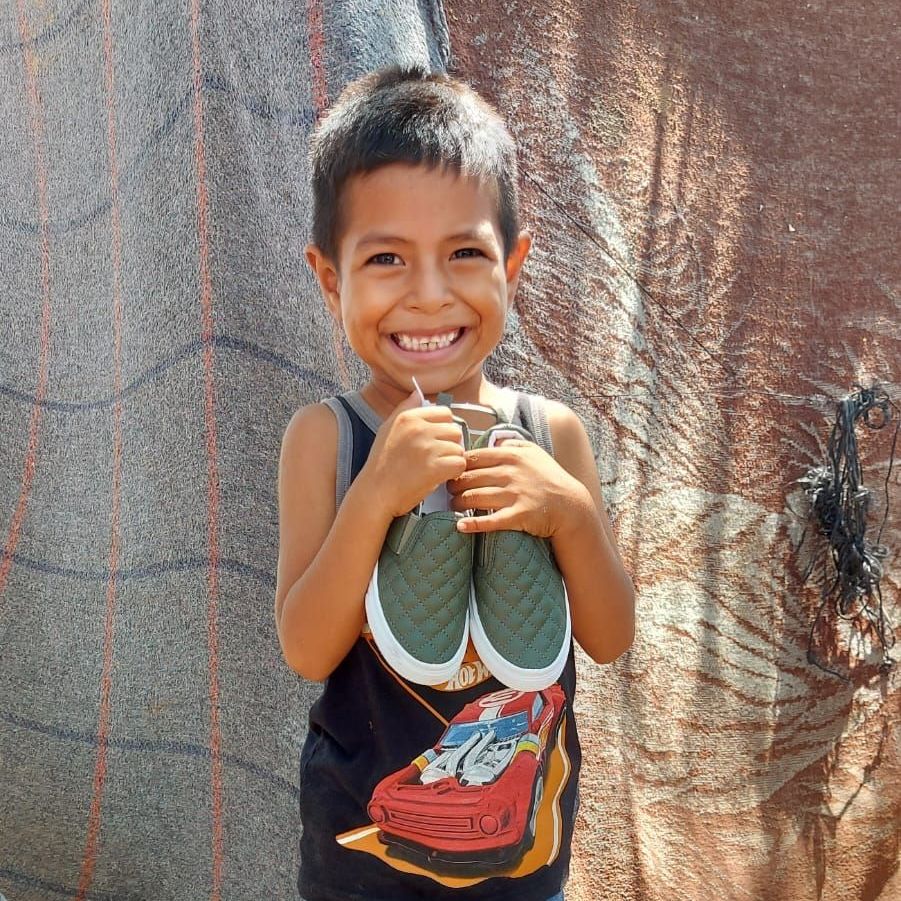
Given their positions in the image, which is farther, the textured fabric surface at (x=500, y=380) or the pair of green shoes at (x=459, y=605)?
the textured fabric surface at (x=500, y=380)

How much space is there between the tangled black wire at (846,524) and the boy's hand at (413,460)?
1.29 m

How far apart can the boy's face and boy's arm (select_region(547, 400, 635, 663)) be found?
17cm

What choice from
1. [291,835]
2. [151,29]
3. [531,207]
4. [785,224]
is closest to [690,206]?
[785,224]

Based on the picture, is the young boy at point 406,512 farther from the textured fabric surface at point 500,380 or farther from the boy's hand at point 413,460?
the textured fabric surface at point 500,380

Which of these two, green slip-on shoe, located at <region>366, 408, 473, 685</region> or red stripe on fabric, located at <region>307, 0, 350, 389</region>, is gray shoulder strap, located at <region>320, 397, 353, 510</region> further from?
red stripe on fabric, located at <region>307, 0, 350, 389</region>

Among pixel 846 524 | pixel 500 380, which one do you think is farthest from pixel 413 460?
pixel 846 524

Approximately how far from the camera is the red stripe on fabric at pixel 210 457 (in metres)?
1.61

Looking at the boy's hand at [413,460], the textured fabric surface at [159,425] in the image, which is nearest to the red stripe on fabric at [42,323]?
the textured fabric surface at [159,425]

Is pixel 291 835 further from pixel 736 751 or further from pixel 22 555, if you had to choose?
pixel 736 751

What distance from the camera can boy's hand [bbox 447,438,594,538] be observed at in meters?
1.07

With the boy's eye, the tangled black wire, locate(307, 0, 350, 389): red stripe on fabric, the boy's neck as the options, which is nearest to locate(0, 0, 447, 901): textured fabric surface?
locate(307, 0, 350, 389): red stripe on fabric

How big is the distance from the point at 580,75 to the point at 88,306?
1.04 meters

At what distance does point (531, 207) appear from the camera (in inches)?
74.9

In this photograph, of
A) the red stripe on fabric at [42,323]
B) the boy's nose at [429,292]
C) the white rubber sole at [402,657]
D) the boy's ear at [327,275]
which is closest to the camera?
the white rubber sole at [402,657]
